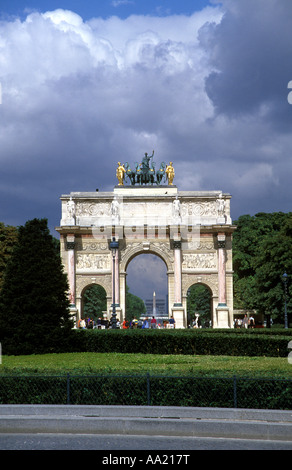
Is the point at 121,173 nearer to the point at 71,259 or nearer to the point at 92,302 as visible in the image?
the point at 71,259

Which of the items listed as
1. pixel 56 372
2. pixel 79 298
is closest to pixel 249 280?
pixel 79 298

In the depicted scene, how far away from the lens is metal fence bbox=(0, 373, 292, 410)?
1113cm

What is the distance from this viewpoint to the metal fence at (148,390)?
1113cm

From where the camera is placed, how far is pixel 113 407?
11016 millimetres

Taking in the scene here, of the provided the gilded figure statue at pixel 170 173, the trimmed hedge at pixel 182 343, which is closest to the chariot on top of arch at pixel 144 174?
the gilded figure statue at pixel 170 173

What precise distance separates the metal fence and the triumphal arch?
37.2 m

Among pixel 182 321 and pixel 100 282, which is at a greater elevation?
pixel 100 282

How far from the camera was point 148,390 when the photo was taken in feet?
37.6

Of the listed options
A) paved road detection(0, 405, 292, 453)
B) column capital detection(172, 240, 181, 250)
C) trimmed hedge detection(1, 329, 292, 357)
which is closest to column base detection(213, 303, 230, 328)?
column capital detection(172, 240, 181, 250)

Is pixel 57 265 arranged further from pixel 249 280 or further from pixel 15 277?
pixel 249 280

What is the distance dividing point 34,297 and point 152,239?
1096 inches

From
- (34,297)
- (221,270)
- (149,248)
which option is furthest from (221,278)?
(34,297)

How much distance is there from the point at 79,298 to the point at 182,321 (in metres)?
8.59

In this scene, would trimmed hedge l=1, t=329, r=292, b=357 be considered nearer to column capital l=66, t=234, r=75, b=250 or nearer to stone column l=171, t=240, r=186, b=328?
stone column l=171, t=240, r=186, b=328
